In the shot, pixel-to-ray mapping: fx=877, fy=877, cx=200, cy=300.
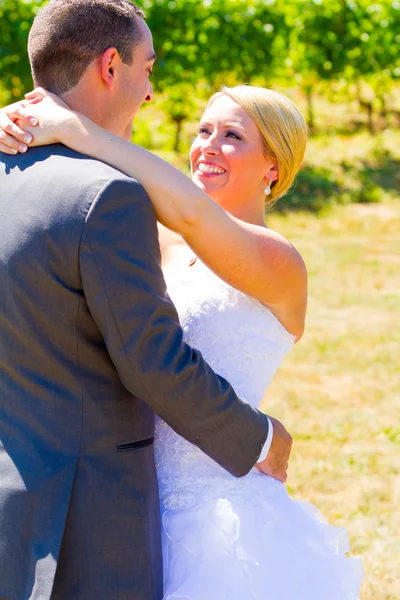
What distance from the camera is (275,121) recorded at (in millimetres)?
3150

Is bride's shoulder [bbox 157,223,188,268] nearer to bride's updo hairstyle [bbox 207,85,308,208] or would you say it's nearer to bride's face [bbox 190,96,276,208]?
bride's face [bbox 190,96,276,208]

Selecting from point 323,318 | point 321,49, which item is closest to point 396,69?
point 321,49

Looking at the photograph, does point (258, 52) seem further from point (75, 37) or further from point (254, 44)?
point (75, 37)

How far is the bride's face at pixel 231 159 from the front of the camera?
3.15 metres

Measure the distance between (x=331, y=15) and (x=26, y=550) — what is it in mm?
14519

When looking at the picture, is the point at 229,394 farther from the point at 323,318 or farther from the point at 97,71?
the point at 323,318

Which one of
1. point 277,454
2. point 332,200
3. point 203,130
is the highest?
point 203,130

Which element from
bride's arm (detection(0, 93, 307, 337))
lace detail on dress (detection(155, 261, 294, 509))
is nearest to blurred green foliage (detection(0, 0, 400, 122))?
lace detail on dress (detection(155, 261, 294, 509))

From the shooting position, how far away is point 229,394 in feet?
7.64

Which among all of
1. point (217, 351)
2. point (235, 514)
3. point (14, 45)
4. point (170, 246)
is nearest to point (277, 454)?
point (235, 514)

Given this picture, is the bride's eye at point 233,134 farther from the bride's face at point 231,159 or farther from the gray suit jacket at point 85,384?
the gray suit jacket at point 85,384

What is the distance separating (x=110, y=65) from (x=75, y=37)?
0.12 m

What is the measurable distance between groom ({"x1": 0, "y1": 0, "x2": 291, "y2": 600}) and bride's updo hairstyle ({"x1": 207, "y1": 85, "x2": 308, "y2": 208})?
77cm

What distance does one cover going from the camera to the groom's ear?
236 cm
